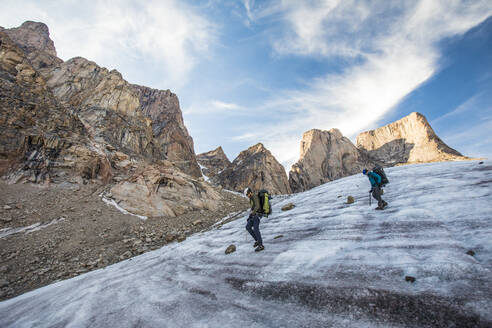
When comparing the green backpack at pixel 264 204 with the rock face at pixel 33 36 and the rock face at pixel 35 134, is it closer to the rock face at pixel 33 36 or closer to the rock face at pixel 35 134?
the rock face at pixel 35 134

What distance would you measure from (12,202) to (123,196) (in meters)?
7.77

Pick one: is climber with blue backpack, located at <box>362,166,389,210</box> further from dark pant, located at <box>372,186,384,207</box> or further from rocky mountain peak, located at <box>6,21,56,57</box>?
rocky mountain peak, located at <box>6,21,56,57</box>

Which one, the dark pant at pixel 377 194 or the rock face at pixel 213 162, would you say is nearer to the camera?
the dark pant at pixel 377 194

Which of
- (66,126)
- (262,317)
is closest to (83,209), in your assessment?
(66,126)

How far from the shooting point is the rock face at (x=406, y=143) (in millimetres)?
70625

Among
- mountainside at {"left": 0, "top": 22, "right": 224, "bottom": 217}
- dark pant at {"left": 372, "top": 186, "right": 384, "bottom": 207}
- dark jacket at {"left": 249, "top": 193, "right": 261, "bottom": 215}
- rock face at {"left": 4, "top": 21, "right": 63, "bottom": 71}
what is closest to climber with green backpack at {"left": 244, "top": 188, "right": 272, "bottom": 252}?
dark jacket at {"left": 249, "top": 193, "right": 261, "bottom": 215}

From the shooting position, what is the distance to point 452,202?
6105 millimetres

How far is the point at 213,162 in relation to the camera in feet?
291

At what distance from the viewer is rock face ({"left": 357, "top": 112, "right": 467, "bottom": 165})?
70.6 m

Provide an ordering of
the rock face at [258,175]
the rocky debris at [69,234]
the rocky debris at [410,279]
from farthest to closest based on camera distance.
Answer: the rock face at [258,175] < the rocky debris at [69,234] < the rocky debris at [410,279]

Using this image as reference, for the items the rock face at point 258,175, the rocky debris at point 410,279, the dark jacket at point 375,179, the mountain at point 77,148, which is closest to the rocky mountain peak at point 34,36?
the mountain at point 77,148

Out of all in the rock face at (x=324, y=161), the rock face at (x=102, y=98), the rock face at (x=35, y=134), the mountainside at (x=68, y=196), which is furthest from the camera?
the rock face at (x=324, y=161)

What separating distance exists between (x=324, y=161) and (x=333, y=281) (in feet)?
249

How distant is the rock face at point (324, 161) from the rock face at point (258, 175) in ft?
28.5
